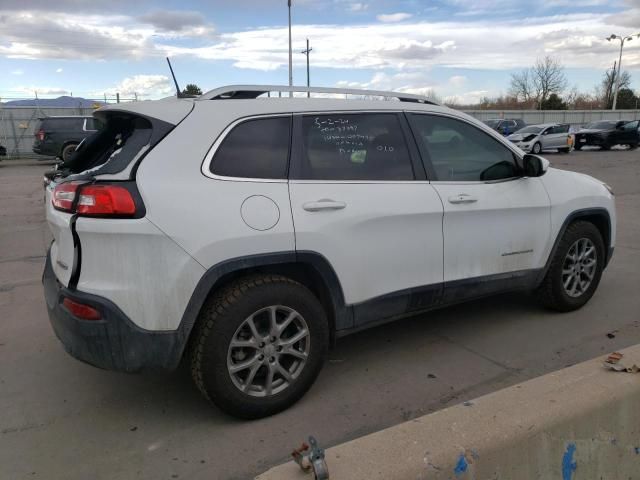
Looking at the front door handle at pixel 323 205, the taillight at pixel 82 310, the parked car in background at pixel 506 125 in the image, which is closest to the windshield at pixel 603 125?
the parked car in background at pixel 506 125

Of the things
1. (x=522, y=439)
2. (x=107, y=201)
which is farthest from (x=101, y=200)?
(x=522, y=439)

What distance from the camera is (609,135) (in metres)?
27.8

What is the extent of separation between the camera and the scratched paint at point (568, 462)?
243 cm

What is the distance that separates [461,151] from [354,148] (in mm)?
963

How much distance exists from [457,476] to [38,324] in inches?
150

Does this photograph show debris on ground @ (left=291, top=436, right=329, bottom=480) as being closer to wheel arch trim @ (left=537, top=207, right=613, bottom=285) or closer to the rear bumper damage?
the rear bumper damage

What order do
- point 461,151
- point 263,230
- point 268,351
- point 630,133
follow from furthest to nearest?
point 630,133
point 461,151
point 268,351
point 263,230

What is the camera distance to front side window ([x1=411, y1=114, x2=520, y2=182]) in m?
3.77

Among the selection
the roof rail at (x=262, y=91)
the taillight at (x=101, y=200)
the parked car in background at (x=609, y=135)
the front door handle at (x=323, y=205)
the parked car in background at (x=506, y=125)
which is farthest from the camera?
the parked car in background at (x=506, y=125)

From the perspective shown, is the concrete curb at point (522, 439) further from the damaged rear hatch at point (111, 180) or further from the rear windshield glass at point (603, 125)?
the rear windshield glass at point (603, 125)

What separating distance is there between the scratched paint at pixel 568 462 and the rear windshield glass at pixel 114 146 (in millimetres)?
2478

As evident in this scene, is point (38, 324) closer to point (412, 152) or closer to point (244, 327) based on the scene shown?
point (244, 327)

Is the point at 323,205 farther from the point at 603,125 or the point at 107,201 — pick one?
the point at 603,125


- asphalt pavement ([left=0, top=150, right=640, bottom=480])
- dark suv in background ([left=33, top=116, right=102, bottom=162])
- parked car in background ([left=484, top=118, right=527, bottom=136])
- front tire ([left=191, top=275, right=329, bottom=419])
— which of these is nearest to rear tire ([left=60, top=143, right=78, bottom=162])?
dark suv in background ([left=33, top=116, right=102, bottom=162])
